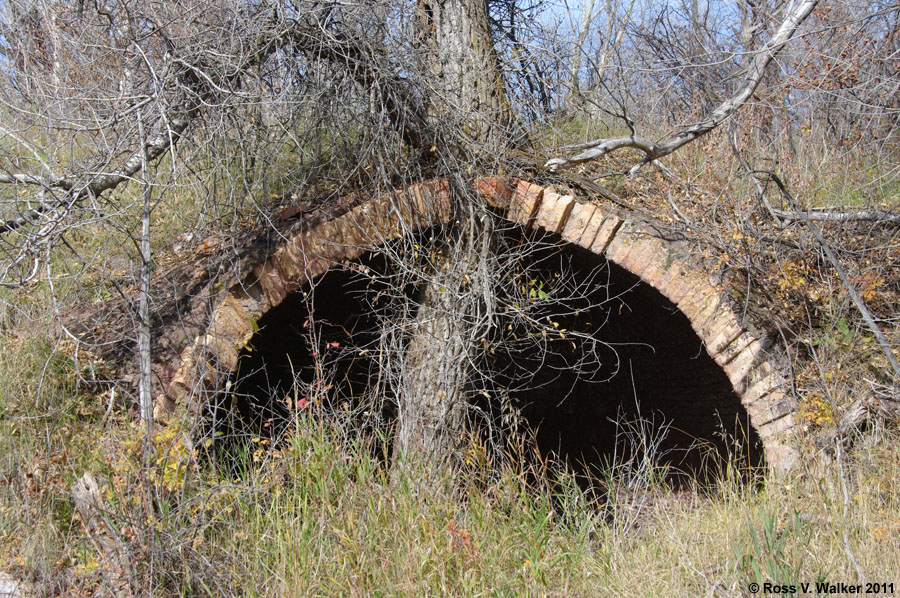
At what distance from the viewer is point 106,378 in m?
3.80

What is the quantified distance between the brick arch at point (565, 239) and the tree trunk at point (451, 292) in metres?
0.27

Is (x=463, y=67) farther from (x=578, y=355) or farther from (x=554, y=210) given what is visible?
(x=578, y=355)

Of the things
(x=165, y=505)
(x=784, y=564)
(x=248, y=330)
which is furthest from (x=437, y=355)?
(x=784, y=564)

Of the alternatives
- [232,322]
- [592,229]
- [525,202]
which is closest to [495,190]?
[525,202]

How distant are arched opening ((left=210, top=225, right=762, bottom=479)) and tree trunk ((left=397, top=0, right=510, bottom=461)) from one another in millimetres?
247

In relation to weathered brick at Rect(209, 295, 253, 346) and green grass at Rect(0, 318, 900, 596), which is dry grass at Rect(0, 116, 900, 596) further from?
weathered brick at Rect(209, 295, 253, 346)

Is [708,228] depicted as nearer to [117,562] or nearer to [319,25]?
[319,25]

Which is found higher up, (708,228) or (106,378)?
(708,228)

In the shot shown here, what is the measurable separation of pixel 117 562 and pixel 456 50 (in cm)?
390

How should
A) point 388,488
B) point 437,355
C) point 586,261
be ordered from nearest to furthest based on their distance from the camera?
point 388,488
point 437,355
point 586,261

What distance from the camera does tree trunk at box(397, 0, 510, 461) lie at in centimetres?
430

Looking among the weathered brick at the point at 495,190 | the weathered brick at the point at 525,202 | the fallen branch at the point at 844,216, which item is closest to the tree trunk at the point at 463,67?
the weathered brick at the point at 495,190

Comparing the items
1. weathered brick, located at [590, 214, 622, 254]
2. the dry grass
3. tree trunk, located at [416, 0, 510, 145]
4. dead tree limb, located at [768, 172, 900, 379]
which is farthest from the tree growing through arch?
dead tree limb, located at [768, 172, 900, 379]

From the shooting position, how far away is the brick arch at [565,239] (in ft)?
12.5
